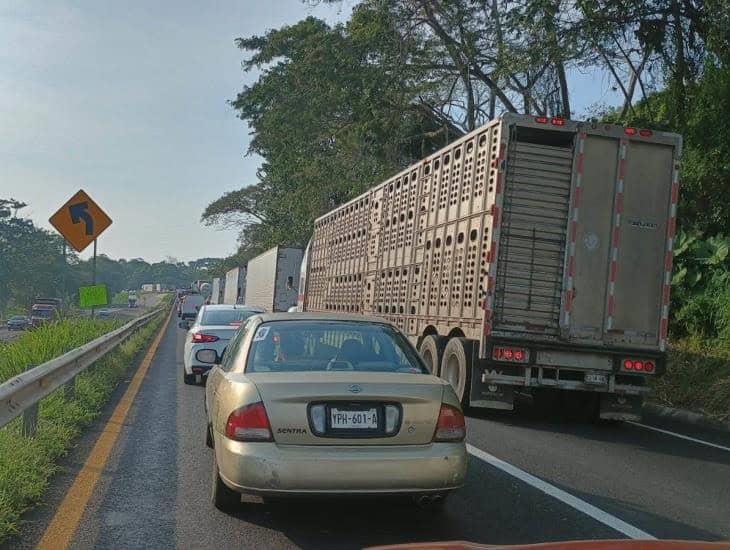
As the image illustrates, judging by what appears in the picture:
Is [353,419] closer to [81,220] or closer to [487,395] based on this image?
[487,395]

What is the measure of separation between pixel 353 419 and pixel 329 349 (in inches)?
40.6

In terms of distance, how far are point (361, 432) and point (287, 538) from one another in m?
0.80

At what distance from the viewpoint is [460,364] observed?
1112 cm

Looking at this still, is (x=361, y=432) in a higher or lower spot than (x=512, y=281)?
lower

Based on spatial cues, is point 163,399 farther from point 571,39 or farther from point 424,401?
point 571,39

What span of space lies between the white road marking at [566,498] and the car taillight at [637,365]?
286 cm

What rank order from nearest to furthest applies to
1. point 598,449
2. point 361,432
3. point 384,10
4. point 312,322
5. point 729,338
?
point 361,432, point 312,322, point 598,449, point 729,338, point 384,10

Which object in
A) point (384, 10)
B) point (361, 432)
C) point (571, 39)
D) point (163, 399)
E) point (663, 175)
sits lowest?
point (163, 399)

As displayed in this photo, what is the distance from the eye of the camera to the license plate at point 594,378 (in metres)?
10.5

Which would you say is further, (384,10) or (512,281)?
(384,10)

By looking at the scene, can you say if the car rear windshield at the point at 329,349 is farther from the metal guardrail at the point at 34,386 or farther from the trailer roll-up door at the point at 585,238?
the trailer roll-up door at the point at 585,238

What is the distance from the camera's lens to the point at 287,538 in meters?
5.14

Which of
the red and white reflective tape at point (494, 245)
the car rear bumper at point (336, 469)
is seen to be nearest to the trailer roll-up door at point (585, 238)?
Answer: the red and white reflective tape at point (494, 245)

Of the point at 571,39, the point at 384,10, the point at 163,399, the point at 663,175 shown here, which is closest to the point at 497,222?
the point at 663,175
